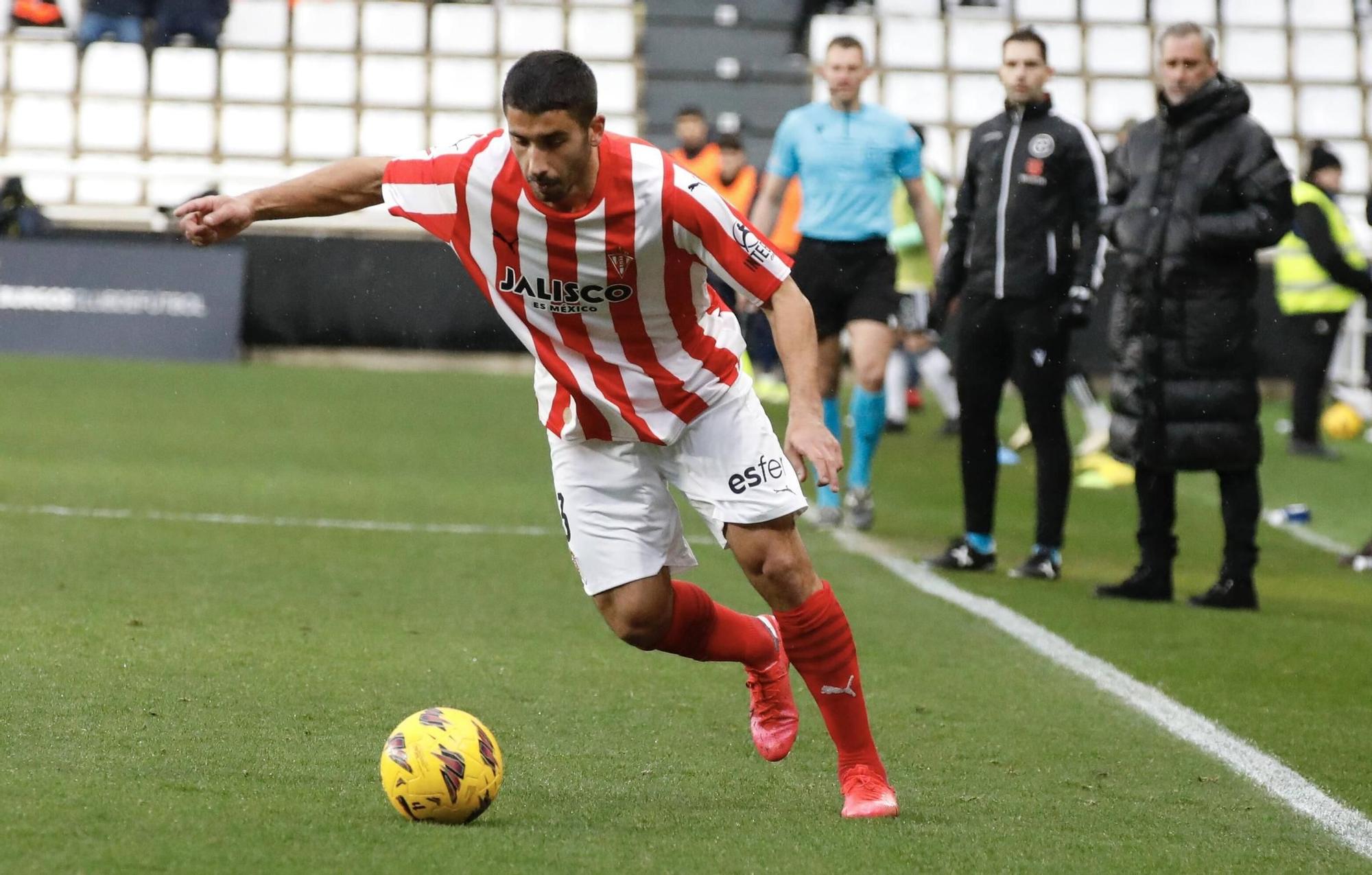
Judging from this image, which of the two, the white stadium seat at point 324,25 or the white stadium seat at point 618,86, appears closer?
the white stadium seat at point 618,86

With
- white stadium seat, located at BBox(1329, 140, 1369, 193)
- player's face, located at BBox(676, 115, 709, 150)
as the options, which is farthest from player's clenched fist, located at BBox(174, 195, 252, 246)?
white stadium seat, located at BBox(1329, 140, 1369, 193)

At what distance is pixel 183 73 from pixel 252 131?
1108mm

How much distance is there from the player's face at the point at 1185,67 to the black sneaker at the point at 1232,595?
1801 mm

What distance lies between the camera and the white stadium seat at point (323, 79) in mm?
22484

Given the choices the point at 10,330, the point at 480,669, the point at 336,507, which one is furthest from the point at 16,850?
the point at 10,330

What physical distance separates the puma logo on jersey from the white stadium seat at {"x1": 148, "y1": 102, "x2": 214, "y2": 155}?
1934cm

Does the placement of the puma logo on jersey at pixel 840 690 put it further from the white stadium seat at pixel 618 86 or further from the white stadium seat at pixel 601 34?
the white stadium seat at pixel 601 34

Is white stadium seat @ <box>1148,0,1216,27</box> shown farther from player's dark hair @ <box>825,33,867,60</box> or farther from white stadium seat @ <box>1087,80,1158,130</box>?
player's dark hair @ <box>825,33,867,60</box>

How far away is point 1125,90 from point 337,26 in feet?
30.9

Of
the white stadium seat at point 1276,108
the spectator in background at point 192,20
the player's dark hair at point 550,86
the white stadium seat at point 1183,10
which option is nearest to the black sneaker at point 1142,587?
the player's dark hair at point 550,86

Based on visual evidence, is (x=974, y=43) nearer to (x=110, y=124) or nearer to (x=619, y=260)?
(x=110, y=124)

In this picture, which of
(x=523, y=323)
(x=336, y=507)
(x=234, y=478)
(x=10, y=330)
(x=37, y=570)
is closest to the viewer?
(x=523, y=323)

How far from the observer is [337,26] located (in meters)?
23.0

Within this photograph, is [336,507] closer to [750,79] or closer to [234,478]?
[234,478]
